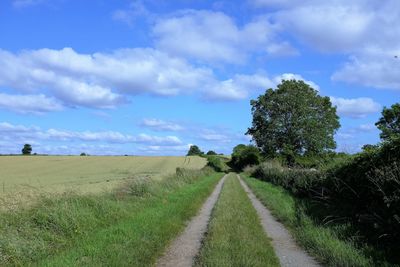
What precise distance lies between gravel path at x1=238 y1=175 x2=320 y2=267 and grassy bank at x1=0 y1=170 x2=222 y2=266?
9.32ft

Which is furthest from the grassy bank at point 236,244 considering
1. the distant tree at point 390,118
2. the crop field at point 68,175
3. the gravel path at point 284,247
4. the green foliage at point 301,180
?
the distant tree at point 390,118

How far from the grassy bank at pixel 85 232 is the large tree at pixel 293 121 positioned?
52100 millimetres

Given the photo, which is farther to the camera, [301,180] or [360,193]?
[301,180]

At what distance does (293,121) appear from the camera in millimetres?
68750

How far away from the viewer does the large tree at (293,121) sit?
68188mm

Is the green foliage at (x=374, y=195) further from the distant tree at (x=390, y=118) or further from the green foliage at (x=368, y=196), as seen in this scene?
the distant tree at (x=390, y=118)

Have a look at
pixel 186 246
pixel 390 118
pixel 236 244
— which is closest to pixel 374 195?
pixel 236 244

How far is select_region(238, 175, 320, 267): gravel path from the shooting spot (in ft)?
33.3

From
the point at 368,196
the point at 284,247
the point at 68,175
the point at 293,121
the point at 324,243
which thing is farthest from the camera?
the point at 293,121

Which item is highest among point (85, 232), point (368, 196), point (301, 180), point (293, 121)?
point (293, 121)

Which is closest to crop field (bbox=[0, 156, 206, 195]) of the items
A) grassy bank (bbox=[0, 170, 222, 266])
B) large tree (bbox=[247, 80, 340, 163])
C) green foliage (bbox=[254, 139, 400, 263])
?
grassy bank (bbox=[0, 170, 222, 266])

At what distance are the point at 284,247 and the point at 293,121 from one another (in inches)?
2286

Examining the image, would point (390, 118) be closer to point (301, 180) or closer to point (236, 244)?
point (301, 180)

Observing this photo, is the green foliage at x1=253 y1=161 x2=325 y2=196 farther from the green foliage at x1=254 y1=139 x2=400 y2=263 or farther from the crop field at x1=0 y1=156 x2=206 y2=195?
the crop field at x1=0 y1=156 x2=206 y2=195
